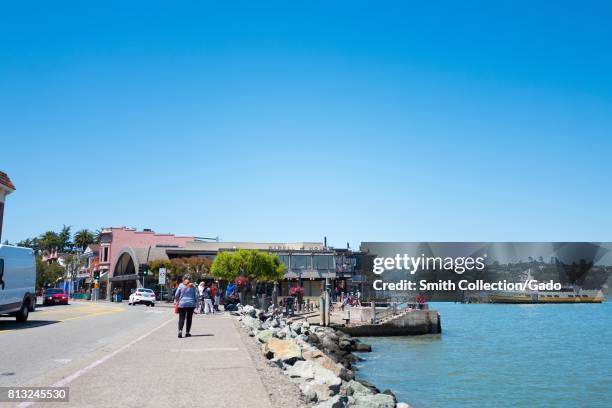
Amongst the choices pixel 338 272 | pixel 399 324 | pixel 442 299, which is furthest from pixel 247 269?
pixel 442 299

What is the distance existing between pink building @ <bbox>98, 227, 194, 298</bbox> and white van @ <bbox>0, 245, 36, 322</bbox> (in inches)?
2263

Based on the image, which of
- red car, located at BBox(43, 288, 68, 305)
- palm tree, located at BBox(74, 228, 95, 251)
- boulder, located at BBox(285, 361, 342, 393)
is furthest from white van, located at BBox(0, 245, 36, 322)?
palm tree, located at BBox(74, 228, 95, 251)

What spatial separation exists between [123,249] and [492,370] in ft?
202

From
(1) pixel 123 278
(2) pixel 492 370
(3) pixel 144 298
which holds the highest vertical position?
(1) pixel 123 278

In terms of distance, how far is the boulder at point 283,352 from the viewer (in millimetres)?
14709

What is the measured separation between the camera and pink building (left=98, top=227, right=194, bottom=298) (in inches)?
3292

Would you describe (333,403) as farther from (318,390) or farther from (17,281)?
(17,281)

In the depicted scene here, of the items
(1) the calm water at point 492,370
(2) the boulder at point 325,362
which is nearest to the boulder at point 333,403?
(2) the boulder at point 325,362

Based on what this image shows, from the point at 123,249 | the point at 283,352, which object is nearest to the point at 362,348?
the point at 283,352

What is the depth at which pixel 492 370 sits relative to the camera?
31.9 metres

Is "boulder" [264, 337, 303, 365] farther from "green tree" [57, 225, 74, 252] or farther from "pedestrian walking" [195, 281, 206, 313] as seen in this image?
"green tree" [57, 225, 74, 252]

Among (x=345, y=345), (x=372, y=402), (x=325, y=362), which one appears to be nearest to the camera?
(x=372, y=402)

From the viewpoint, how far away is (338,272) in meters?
92.4

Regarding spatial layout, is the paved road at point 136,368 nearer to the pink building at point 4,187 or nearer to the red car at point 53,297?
the pink building at point 4,187
